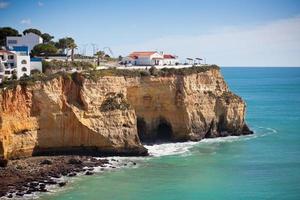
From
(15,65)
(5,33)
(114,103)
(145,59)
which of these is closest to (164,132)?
(114,103)

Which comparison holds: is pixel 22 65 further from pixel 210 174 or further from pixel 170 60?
pixel 170 60

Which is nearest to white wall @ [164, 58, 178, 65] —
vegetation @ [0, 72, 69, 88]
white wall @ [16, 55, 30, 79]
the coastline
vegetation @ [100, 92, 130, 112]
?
vegetation @ [100, 92, 130, 112]

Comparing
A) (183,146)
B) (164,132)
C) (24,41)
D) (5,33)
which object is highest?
(5,33)

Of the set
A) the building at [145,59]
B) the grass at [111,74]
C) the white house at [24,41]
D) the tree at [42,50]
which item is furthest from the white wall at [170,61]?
the white house at [24,41]

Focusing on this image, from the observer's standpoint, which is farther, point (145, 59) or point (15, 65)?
point (145, 59)

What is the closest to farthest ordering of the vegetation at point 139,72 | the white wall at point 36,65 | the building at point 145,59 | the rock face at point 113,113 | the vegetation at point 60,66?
the rock face at point 113,113 < the vegetation at point 139,72 < the white wall at point 36,65 < the vegetation at point 60,66 < the building at point 145,59

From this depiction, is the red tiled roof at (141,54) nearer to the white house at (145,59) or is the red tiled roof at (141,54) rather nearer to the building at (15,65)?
the white house at (145,59)

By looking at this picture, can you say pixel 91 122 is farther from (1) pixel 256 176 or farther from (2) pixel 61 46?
(2) pixel 61 46

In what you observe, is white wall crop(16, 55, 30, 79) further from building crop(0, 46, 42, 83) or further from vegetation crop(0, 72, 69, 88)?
vegetation crop(0, 72, 69, 88)
